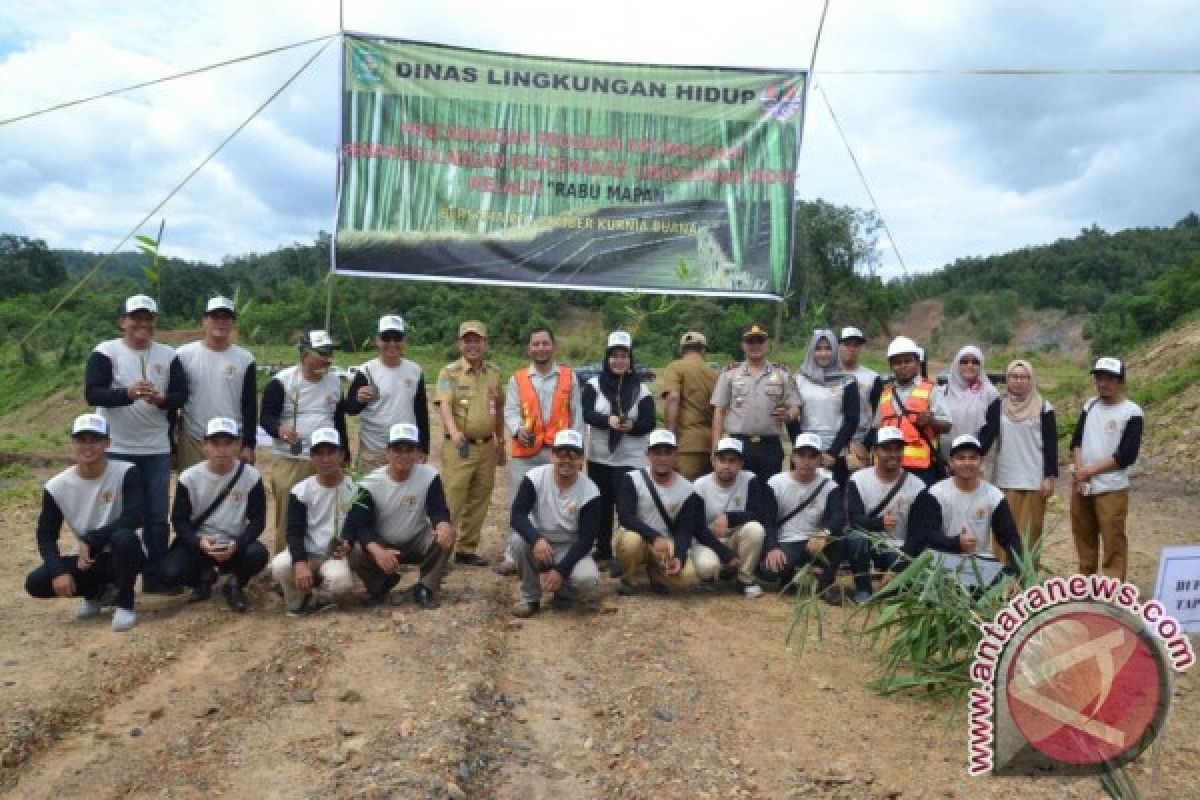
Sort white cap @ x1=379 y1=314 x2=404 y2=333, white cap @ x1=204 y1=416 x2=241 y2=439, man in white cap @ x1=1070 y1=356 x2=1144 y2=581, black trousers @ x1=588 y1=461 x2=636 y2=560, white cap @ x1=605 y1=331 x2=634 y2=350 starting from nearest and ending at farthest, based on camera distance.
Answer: white cap @ x1=204 y1=416 x2=241 y2=439
man in white cap @ x1=1070 y1=356 x2=1144 y2=581
white cap @ x1=379 y1=314 x2=404 y2=333
white cap @ x1=605 y1=331 x2=634 y2=350
black trousers @ x1=588 y1=461 x2=636 y2=560

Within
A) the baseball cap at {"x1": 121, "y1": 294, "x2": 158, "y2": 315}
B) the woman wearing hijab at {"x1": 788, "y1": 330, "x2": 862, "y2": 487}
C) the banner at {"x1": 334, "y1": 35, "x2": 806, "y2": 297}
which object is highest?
the banner at {"x1": 334, "y1": 35, "x2": 806, "y2": 297}

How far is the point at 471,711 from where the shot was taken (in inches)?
157

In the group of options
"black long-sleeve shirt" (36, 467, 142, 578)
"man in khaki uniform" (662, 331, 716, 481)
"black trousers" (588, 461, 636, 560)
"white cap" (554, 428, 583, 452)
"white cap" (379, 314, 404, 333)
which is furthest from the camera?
"man in khaki uniform" (662, 331, 716, 481)

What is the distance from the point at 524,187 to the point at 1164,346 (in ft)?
41.6

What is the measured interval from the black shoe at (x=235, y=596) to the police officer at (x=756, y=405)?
298cm

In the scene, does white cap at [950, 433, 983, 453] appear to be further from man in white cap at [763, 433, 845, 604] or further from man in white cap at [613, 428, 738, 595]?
man in white cap at [613, 428, 738, 595]

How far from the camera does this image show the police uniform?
6379mm

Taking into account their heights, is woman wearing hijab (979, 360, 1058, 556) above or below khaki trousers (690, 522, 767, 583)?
above

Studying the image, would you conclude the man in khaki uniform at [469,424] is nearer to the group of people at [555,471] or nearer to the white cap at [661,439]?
the group of people at [555,471]

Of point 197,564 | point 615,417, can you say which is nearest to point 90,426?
point 197,564

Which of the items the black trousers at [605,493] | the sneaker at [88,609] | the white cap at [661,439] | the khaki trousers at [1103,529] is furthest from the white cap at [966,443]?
the sneaker at [88,609]

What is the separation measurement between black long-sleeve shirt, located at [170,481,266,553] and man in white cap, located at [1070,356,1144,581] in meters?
4.75

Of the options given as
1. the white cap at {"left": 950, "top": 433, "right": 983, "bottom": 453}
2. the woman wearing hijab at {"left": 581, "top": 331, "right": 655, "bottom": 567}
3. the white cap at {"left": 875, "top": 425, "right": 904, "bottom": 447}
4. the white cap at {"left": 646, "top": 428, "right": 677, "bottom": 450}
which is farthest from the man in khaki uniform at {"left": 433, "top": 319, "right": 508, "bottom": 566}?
the white cap at {"left": 950, "top": 433, "right": 983, "bottom": 453}

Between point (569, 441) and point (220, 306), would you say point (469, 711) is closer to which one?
point (569, 441)
